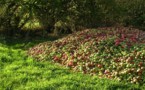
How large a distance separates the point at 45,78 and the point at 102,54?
163cm

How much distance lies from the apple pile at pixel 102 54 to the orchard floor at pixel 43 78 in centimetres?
27

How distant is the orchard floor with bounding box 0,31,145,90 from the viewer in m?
6.83

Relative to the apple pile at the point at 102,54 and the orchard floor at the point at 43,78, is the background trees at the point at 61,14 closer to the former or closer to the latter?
the apple pile at the point at 102,54

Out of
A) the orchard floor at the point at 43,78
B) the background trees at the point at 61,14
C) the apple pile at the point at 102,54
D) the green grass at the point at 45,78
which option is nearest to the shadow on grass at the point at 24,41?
the background trees at the point at 61,14

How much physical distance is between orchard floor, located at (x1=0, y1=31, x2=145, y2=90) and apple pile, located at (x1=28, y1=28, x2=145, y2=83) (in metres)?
0.27

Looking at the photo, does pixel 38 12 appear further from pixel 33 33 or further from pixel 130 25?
pixel 130 25

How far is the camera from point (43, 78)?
24.1 feet

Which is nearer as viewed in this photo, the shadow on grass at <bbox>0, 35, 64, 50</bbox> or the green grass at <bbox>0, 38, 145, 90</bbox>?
the green grass at <bbox>0, 38, 145, 90</bbox>

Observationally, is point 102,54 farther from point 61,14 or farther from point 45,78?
point 61,14

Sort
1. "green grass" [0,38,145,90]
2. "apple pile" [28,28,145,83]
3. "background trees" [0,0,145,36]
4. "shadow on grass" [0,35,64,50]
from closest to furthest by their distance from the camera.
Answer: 1. "green grass" [0,38,145,90]
2. "apple pile" [28,28,145,83]
3. "shadow on grass" [0,35,64,50]
4. "background trees" [0,0,145,36]

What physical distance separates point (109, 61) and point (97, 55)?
0.43m

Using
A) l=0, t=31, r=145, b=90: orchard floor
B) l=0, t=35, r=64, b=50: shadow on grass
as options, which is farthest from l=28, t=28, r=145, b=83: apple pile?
l=0, t=35, r=64, b=50: shadow on grass

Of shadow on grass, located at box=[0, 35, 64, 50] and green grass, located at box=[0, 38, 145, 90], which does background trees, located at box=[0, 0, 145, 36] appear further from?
green grass, located at box=[0, 38, 145, 90]

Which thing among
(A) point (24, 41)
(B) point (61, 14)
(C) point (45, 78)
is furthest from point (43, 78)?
(B) point (61, 14)
